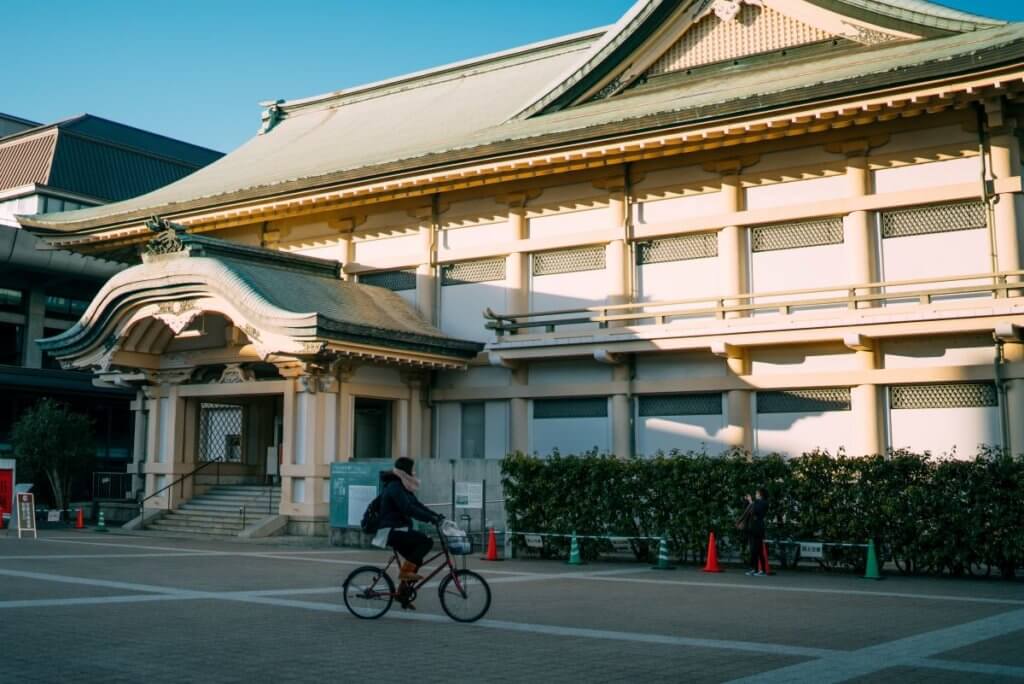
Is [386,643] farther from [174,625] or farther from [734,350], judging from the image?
[734,350]

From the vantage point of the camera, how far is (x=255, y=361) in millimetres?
26750

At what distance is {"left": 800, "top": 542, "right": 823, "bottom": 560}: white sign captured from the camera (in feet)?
58.8

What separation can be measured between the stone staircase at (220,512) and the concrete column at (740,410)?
11790mm

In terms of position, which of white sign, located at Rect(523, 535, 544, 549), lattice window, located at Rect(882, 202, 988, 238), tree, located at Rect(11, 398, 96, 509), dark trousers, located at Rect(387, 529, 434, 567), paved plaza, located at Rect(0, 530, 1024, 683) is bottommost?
paved plaza, located at Rect(0, 530, 1024, 683)

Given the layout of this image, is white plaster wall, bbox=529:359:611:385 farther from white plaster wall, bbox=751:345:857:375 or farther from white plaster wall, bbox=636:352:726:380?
white plaster wall, bbox=751:345:857:375

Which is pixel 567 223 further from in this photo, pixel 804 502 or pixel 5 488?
pixel 5 488

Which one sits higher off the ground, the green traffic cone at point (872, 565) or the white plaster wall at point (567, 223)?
the white plaster wall at point (567, 223)

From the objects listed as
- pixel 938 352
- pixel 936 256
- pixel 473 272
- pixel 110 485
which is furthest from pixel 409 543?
pixel 110 485

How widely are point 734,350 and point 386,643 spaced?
1480 cm

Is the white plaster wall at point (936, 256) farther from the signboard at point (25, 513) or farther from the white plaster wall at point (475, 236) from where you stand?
the signboard at point (25, 513)

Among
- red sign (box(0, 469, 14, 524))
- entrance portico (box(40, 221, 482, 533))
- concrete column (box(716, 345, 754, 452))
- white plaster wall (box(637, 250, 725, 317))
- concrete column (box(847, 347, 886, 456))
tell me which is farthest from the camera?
red sign (box(0, 469, 14, 524))

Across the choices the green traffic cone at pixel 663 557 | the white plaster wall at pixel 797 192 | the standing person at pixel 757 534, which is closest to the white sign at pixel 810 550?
the standing person at pixel 757 534

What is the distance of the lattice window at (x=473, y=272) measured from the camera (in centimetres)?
2716

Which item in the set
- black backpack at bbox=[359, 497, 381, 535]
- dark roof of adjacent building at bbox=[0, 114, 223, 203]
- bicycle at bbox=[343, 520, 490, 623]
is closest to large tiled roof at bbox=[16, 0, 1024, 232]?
black backpack at bbox=[359, 497, 381, 535]
